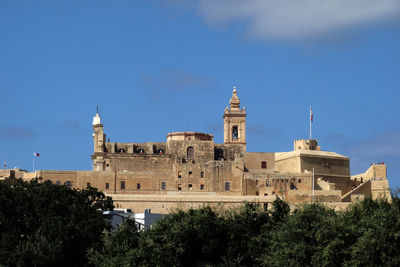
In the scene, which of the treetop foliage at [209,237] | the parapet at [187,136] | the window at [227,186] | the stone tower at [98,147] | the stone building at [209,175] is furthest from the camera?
the parapet at [187,136]

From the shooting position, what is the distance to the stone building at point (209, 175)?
67.4 meters

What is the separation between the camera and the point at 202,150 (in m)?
73.4

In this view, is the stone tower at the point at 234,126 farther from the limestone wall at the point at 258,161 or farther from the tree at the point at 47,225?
the tree at the point at 47,225

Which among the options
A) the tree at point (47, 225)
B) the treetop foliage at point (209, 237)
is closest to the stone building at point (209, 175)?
the tree at point (47, 225)

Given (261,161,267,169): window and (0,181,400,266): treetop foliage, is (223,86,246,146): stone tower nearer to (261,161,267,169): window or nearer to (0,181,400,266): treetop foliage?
(261,161,267,169): window

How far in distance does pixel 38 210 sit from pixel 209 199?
60.5 ft

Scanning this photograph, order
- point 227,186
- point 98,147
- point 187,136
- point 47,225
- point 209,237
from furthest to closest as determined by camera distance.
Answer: point 187,136, point 98,147, point 227,186, point 47,225, point 209,237

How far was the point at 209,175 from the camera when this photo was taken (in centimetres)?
7050

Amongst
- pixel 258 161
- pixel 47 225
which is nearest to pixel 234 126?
pixel 258 161

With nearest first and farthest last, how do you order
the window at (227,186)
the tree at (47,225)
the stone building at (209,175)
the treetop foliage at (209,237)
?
1. the treetop foliage at (209,237)
2. the tree at (47,225)
3. the stone building at (209,175)
4. the window at (227,186)

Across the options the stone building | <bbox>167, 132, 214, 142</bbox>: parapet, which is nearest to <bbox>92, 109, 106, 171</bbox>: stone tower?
the stone building

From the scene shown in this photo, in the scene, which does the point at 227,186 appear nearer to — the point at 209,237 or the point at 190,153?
the point at 190,153

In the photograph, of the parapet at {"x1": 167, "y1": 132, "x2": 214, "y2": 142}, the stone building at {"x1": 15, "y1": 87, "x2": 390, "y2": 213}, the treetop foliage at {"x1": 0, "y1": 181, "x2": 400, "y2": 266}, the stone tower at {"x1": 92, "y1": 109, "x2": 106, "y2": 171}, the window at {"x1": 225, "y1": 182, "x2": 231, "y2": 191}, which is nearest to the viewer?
the treetop foliage at {"x1": 0, "y1": 181, "x2": 400, "y2": 266}

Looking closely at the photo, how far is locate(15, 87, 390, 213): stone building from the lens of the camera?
67438 mm
